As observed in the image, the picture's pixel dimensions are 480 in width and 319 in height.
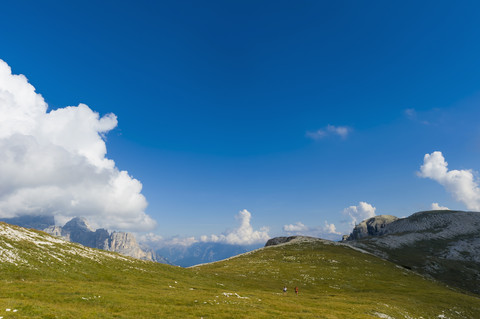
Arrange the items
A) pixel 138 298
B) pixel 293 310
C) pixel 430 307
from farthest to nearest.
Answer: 1. pixel 430 307
2. pixel 293 310
3. pixel 138 298

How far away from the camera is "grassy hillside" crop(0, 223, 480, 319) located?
28.8 meters

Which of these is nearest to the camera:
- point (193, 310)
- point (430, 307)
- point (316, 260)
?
point (193, 310)

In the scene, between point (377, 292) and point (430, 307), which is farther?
point (377, 292)

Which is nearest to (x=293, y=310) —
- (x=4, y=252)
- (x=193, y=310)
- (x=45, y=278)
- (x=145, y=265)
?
(x=193, y=310)

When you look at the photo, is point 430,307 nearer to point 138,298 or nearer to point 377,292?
point 377,292

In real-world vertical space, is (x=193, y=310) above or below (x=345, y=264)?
above

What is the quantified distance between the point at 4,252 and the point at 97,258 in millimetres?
17782

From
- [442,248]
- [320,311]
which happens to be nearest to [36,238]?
[320,311]

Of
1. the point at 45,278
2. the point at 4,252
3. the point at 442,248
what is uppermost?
the point at 4,252

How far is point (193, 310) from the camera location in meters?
30.6

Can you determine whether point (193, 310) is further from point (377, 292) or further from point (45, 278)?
point (377, 292)

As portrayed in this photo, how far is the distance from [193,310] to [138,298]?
30.0 ft

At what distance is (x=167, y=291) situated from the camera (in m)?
42.7

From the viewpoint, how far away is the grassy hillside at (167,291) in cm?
2884
